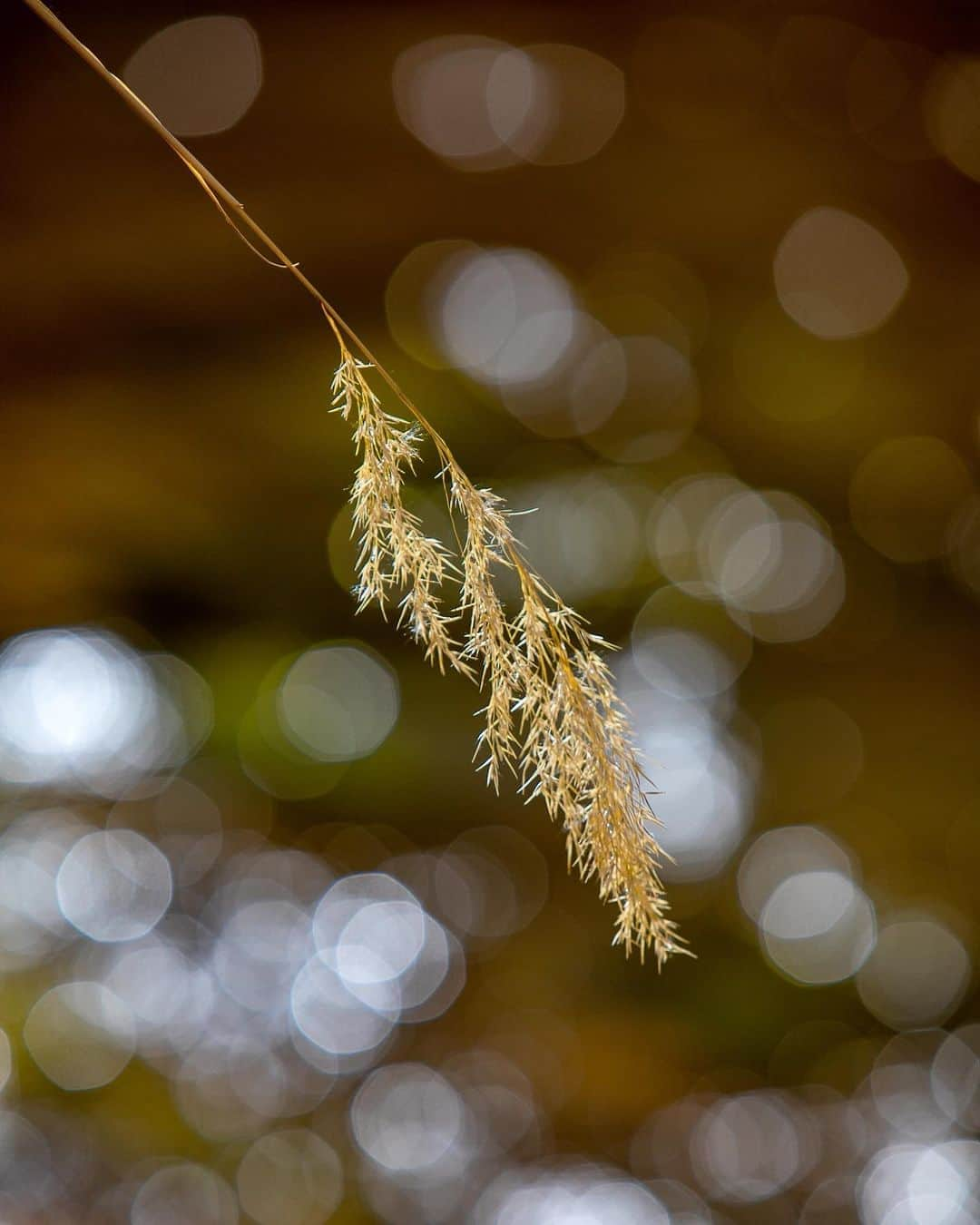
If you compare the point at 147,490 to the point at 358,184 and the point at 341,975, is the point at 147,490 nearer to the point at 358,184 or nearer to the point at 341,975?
the point at 358,184

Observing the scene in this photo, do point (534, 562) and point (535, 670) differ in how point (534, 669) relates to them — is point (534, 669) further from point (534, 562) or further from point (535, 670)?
point (534, 562)

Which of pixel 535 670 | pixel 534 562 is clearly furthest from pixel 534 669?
pixel 534 562

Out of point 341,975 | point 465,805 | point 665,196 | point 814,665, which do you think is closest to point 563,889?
point 465,805

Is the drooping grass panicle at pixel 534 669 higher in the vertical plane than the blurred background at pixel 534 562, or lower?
higher

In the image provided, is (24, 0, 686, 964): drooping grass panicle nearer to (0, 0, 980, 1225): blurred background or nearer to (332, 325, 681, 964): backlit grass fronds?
(332, 325, 681, 964): backlit grass fronds

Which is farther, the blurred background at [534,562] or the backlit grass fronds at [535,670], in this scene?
the blurred background at [534,562]

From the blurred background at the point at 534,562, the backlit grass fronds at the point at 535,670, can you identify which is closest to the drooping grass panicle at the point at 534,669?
the backlit grass fronds at the point at 535,670

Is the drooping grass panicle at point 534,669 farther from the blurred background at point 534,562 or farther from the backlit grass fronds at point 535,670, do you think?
the blurred background at point 534,562

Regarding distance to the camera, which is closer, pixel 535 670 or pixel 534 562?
pixel 535 670
